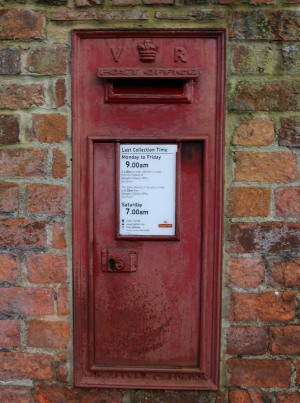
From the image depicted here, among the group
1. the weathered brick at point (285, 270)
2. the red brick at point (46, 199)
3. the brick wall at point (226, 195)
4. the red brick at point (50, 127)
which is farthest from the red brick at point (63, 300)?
the weathered brick at point (285, 270)

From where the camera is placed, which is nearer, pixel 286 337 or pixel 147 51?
pixel 147 51

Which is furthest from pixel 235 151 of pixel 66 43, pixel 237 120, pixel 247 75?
pixel 66 43

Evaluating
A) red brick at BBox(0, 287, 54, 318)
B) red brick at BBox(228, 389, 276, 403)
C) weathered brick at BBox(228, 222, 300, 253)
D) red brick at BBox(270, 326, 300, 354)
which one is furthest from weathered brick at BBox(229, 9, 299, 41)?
red brick at BBox(228, 389, 276, 403)

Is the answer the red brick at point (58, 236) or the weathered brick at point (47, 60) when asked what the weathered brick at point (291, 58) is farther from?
the red brick at point (58, 236)

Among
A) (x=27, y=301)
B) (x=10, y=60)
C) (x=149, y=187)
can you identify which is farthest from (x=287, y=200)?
(x=10, y=60)

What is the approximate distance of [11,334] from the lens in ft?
7.07

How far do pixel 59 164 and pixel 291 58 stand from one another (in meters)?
1.07

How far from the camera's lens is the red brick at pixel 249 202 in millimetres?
2064

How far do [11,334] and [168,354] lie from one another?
2.29ft

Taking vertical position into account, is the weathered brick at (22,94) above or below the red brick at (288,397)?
above

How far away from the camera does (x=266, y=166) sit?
2.06 m

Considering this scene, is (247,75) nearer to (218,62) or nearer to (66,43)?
(218,62)

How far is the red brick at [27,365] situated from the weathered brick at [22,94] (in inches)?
43.2

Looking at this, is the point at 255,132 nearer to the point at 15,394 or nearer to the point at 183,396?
the point at 183,396
